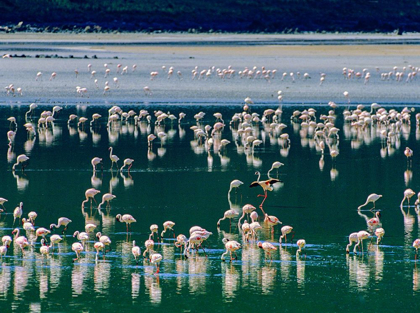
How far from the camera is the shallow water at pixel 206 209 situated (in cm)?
1136

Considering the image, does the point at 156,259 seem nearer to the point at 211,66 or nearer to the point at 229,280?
the point at 229,280

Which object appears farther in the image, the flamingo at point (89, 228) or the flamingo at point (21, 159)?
the flamingo at point (21, 159)

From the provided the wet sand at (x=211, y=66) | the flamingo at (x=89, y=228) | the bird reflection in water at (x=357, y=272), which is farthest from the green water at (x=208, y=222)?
the wet sand at (x=211, y=66)

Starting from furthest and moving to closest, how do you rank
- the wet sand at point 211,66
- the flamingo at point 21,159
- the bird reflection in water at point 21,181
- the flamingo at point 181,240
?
the wet sand at point 211,66 → the flamingo at point 21,159 → the bird reflection in water at point 21,181 → the flamingo at point 181,240

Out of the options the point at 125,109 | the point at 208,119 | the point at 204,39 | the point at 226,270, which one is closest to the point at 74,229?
the point at 226,270

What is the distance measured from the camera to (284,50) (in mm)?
56500

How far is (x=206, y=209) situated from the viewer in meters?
16.1

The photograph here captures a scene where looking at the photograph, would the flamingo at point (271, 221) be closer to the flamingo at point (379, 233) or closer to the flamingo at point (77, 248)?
the flamingo at point (379, 233)

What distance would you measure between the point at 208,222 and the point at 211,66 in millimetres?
29565

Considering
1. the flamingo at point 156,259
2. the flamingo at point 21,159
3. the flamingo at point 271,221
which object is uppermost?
the flamingo at point 21,159

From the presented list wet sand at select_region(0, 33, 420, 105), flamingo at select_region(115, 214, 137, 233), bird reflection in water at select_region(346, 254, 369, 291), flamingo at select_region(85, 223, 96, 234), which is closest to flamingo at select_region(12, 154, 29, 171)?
flamingo at select_region(115, 214, 137, 233)

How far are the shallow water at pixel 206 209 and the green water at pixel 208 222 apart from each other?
0.03 metres

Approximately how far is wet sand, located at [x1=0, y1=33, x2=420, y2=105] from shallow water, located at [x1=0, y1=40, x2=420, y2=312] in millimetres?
1223

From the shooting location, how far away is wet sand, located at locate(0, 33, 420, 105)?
3441 cm
